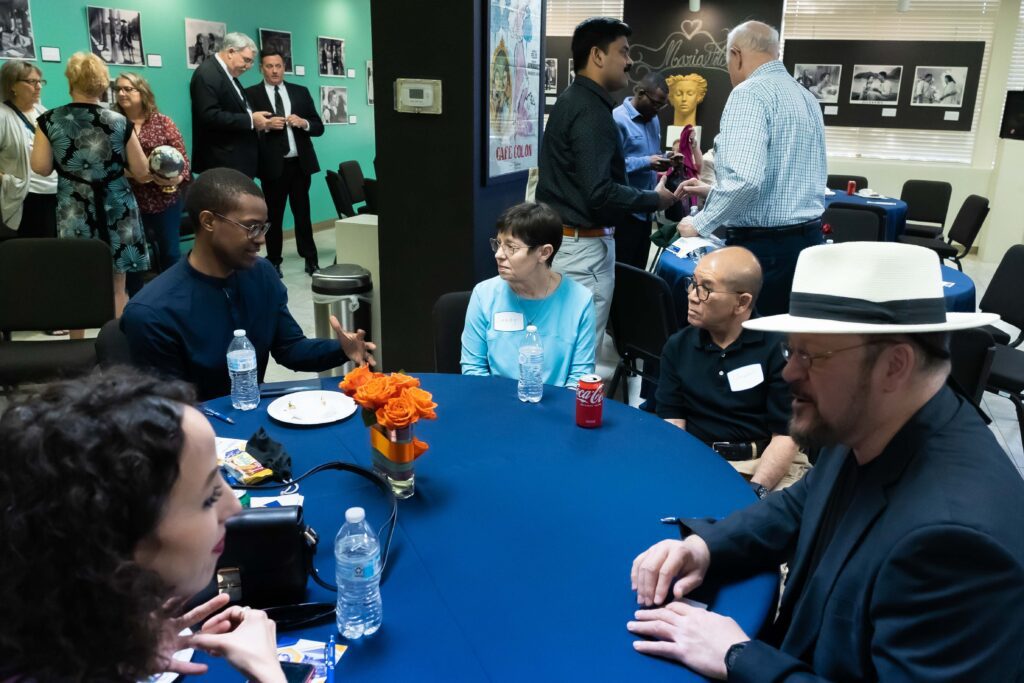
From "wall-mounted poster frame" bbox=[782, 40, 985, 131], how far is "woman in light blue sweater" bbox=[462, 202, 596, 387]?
8.04 m

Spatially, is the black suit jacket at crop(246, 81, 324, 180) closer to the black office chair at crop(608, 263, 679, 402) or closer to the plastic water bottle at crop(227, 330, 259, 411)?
the black office chair at crop(608, 263, 679, 402)

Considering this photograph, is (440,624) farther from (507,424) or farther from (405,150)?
(405,150)

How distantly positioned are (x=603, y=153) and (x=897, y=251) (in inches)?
99.3

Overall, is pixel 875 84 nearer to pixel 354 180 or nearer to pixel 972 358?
pixel 354 180

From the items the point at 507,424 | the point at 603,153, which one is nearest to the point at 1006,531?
the point at 507,424

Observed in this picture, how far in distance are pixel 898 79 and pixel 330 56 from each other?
6899mm

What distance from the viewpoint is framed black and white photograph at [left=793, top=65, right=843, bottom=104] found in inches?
363

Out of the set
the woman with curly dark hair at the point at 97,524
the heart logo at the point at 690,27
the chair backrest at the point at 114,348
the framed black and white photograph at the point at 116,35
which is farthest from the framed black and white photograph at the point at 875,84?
the woman with curly dark hair at the point at 97,524

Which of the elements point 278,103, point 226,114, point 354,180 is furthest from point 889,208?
point 226,114

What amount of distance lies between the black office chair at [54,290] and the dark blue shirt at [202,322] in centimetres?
142

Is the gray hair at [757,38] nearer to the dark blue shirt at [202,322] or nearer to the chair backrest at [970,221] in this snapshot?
the dark blue shirt at [202,322]

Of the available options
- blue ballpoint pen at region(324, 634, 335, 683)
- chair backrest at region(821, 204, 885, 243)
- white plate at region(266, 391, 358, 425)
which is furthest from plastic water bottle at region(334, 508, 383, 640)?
chair backrest at region(821, 204, 885, 243)

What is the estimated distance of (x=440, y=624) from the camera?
1.28 metres

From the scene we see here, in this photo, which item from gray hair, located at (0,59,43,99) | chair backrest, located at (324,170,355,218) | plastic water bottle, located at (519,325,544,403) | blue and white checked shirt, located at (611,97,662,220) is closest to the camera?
plastic water bottle, located at (519,325,544,403)
